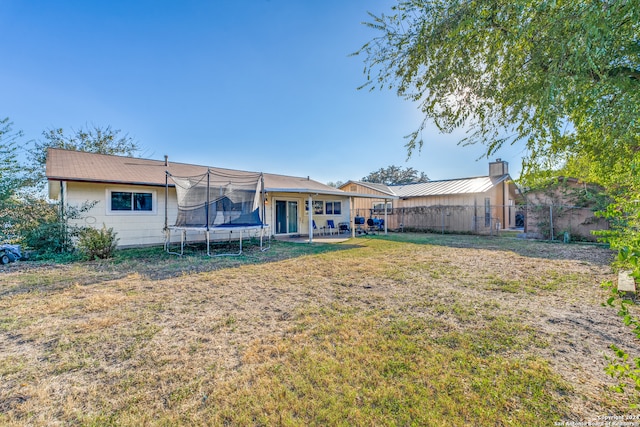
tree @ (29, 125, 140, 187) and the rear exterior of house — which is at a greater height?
tree @ (29, 125, 140, 187)

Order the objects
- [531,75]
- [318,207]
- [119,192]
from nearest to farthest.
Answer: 1. [531,75]
2. [119,192]
3. [318,207]

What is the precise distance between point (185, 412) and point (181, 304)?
2.45 m

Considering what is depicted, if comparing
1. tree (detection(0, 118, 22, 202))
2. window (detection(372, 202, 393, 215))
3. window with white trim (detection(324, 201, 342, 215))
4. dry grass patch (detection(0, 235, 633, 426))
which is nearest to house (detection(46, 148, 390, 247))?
tree (detection(0, 118, 22, 202))

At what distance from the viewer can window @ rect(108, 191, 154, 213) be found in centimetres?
912

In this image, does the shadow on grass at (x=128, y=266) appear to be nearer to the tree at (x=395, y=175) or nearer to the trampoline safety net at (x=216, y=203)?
the trampoline safety net at (x=216, y=203)

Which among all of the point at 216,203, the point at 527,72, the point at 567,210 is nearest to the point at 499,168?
the point at 567,210

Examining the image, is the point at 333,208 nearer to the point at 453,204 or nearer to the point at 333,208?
the point at 333,208

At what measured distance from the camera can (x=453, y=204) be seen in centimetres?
1664

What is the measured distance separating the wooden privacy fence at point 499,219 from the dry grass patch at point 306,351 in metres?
8.18

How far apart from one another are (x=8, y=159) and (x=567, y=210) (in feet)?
65.2

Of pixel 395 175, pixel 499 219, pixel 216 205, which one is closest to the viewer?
pixel 216 205

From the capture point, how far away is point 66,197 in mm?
8289

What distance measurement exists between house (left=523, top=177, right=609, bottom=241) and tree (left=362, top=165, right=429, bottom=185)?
1150 inches

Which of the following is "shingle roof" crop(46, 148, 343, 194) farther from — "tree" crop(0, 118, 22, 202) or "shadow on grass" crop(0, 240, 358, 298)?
"shadow on grass" crop(0, 240, 358, 298)
